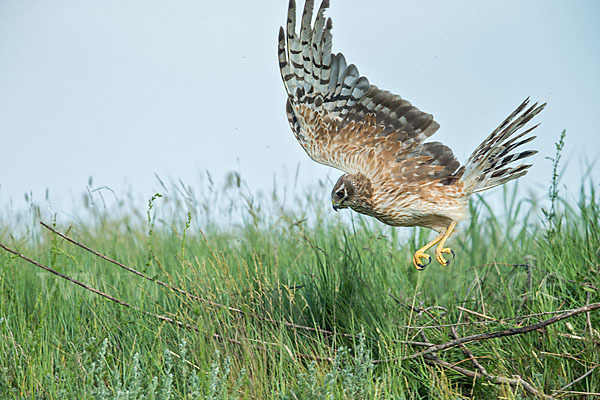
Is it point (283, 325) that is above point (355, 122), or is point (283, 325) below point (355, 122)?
below

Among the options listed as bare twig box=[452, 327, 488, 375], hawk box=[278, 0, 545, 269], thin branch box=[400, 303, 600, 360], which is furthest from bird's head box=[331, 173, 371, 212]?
thin branch box=[400, 303, 600, 360]

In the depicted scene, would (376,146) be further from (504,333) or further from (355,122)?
(504,333)

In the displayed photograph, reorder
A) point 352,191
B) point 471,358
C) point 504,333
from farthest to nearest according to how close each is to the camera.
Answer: point 352,191 < point 471,358 < point 504,333

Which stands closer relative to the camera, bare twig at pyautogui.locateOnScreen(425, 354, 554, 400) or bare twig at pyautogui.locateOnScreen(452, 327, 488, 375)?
bare twig at pyautogui.locateOnScreen(425, 354, 554, 400)

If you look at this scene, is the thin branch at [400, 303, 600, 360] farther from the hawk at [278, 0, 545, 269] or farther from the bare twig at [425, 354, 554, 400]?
the hawk at [278, 0, 545, 269]

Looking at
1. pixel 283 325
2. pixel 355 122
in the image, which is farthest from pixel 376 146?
pixel 283 325

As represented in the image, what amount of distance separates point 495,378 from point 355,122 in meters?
2.25

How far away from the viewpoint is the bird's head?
15.5 feet

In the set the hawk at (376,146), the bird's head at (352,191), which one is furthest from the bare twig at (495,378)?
the bird's head at (352,191)

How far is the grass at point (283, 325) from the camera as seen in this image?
352 cm

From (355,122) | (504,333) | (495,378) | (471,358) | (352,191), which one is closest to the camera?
(504,333)

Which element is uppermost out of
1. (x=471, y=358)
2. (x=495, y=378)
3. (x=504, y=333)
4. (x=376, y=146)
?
(x=376, y=146)

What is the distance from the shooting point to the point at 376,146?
498 centimetres

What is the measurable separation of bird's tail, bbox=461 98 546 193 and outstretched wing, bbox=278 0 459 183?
24cm
